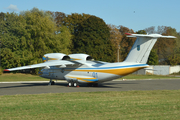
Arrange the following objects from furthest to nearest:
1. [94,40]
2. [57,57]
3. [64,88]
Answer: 1. [94,40]
2. [57,57]
3. [64,88]

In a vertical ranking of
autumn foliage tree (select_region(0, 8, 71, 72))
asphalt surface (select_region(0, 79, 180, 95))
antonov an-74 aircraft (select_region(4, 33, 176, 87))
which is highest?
autumn foliage tree (select_region(0, 8, 71, 72))

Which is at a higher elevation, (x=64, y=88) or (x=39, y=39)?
(x=39, y=39)

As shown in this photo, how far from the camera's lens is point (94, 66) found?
931 inches

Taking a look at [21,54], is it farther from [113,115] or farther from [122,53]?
[113,115]

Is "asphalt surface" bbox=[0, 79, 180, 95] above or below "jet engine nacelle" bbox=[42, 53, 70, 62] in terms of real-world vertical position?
below

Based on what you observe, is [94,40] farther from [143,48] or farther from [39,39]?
[143,48]

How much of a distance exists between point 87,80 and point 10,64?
30664 mm

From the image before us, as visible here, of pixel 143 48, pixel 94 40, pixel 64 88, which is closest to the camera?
pixel 143 48

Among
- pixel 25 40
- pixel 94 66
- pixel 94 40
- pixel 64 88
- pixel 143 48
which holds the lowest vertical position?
pixel 64 88

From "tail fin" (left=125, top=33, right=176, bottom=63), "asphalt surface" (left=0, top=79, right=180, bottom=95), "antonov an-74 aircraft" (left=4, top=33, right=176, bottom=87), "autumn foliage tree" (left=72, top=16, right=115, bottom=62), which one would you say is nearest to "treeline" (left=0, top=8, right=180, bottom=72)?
"autumn foliage tree" (left=72, top=16, right=115, bottom=62)

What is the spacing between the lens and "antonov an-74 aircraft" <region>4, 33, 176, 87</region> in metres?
21.2

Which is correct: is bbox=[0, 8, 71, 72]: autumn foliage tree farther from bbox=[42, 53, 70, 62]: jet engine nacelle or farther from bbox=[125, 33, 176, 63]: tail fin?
bbox=[125, 33, 176, 63]: tail fin

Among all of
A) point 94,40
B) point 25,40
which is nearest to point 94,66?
point 25,40

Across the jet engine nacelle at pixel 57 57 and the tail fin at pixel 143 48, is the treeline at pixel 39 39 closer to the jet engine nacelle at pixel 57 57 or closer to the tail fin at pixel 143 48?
the jet engine nacelle at pixel 57 57
